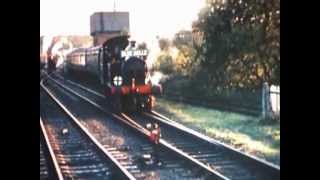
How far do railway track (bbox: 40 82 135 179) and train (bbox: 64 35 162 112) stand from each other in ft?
0.78

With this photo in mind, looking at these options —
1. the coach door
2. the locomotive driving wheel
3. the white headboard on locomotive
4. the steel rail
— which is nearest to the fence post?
the white headboard on locomotive

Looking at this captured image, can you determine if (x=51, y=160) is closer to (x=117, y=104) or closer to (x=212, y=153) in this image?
(x=117, y=104)

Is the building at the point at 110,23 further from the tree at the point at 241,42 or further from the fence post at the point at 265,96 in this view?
the fence post at the point at 265,96

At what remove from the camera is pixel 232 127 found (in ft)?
11.9

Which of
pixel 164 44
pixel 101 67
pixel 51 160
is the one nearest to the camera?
pixel 51 160

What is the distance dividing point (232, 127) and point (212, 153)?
175 millimetres

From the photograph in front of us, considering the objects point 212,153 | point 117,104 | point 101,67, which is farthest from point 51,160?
point 212,153

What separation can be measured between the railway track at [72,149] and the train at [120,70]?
0.78 ft

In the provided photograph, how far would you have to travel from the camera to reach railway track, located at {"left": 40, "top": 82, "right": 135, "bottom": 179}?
354cm

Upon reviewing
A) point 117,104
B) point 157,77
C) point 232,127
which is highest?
point 157,77

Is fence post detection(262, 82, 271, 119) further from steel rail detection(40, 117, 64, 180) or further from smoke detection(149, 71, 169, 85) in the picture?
steel rail detection(40, 117, 64, 180)

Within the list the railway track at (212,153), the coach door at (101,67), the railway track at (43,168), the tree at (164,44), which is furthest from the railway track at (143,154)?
the tree at (164,44)

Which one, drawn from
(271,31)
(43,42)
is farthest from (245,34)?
(43,42)
